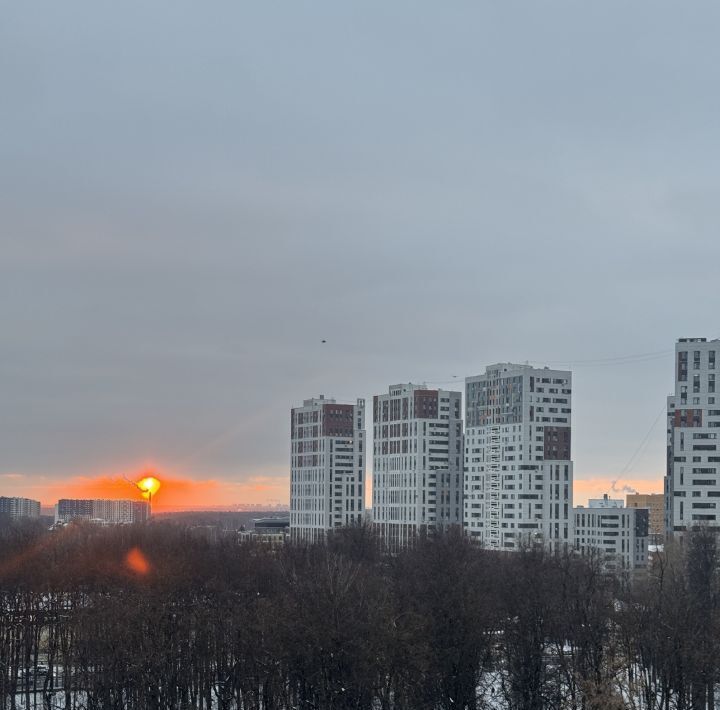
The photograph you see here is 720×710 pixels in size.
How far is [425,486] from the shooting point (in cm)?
16688

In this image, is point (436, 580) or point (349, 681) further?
point (436, 580)

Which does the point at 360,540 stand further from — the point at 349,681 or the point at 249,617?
the point at 349,681

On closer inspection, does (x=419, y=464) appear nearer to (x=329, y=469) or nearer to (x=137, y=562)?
(x=329, y=469)

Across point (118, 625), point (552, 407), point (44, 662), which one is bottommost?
point (44, 662)

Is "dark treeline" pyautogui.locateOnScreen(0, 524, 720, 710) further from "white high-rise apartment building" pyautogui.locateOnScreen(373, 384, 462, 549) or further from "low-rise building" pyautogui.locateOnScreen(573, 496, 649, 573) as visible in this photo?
"white high-rise apartment building" pyautogui.locateOnScreen(373, 384, 462, 549)

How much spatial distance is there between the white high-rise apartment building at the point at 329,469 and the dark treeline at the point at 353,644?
91.5 metres

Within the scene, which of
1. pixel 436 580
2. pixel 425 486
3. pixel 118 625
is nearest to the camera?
pixel 118 625

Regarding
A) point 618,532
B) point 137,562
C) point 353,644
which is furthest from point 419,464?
point 353,644

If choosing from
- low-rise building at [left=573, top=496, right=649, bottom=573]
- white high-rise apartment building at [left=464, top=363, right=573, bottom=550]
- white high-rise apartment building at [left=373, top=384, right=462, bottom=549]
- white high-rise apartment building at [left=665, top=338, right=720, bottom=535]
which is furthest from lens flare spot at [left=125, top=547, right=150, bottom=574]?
low-rise building at [left=573, top=496, right=649, bottom=573]

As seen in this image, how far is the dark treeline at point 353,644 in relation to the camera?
54000mm

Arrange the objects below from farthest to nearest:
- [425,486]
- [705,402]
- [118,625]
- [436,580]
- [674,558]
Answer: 1. [425,486]
2. [705,402]
3. [674,558]
4. [436,580]
5. [118,625]

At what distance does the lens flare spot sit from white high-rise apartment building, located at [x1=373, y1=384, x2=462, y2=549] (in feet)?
205

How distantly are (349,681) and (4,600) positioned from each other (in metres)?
34.9

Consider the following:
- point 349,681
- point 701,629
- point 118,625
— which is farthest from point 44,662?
point 701,629
